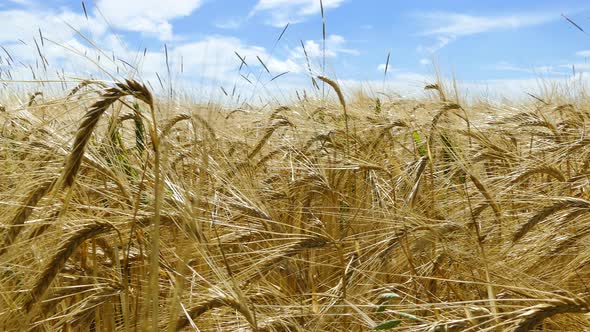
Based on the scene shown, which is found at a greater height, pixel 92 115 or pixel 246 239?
pixel 92 115

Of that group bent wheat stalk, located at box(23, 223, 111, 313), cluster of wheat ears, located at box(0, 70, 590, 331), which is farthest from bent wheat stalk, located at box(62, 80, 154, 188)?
bent wheat stalk, located at box(23, 223, 111, 313)

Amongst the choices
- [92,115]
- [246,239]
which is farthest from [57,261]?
[246,239]

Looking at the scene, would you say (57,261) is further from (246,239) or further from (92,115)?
(246,239)

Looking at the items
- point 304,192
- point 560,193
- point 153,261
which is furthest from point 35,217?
point 560,193

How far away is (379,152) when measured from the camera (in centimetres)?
292

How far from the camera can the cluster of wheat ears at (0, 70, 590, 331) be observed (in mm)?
1118

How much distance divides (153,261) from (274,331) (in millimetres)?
503

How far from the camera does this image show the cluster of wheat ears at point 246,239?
1.12m

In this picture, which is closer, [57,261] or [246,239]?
[57,261]

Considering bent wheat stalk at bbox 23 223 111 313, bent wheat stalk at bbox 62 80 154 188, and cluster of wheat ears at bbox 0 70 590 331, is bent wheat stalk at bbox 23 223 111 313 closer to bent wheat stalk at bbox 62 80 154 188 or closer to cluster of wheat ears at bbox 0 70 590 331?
cluster of wheat ears at bbox 0 70 590 331

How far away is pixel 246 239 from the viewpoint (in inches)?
78.9

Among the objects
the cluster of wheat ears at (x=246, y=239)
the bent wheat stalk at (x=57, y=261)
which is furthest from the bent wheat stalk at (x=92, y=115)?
the bent wheat stalk at (x=57, y=261)

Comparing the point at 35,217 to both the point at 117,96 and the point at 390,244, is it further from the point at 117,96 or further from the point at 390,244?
the point at 390,244

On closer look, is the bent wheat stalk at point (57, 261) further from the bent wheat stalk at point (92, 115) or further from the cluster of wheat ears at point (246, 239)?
the bent wheat stalk at point (92, 115)
